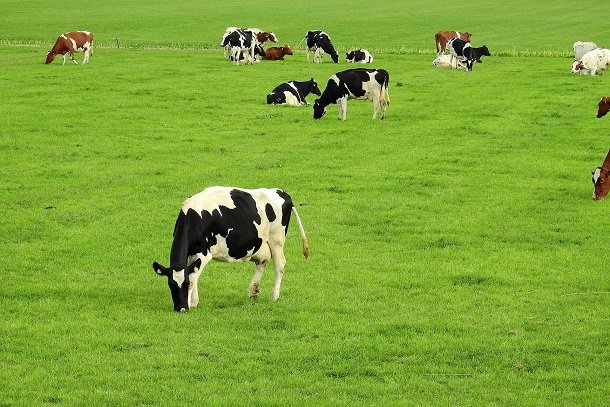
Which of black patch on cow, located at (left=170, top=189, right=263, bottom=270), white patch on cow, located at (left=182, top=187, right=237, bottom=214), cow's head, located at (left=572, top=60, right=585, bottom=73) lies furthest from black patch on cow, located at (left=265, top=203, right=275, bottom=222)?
cow's head, located at (left=572, top=60, right=585, bottom=73)

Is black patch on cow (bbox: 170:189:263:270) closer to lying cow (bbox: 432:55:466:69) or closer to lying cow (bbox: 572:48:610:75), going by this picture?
lying cow (bbox: 572:48:610:75)

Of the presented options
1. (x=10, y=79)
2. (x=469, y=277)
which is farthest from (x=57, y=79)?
(x=469, y=277)

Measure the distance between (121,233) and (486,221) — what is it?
24.8ft

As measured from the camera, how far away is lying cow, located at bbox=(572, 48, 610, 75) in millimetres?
48625

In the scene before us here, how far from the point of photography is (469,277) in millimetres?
19047

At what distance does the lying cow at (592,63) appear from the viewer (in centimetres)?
4862

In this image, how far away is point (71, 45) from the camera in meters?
50.6

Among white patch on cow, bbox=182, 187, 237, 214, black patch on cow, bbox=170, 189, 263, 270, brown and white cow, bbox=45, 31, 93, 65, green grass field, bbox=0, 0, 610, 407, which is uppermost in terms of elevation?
brown and white cow, bbox=45, 31, 93, 65

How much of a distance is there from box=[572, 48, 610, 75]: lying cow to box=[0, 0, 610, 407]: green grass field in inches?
31.8

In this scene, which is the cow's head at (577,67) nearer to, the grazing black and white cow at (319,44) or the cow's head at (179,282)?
the grazing black and white cow at (319,44)

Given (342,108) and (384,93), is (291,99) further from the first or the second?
(384,93)

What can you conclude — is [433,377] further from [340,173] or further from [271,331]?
[340,173]

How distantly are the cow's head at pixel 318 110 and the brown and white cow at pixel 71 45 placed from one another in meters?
17.9

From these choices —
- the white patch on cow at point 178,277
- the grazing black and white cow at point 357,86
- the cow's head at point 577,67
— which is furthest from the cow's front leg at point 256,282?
the cow's head at point 577,67
